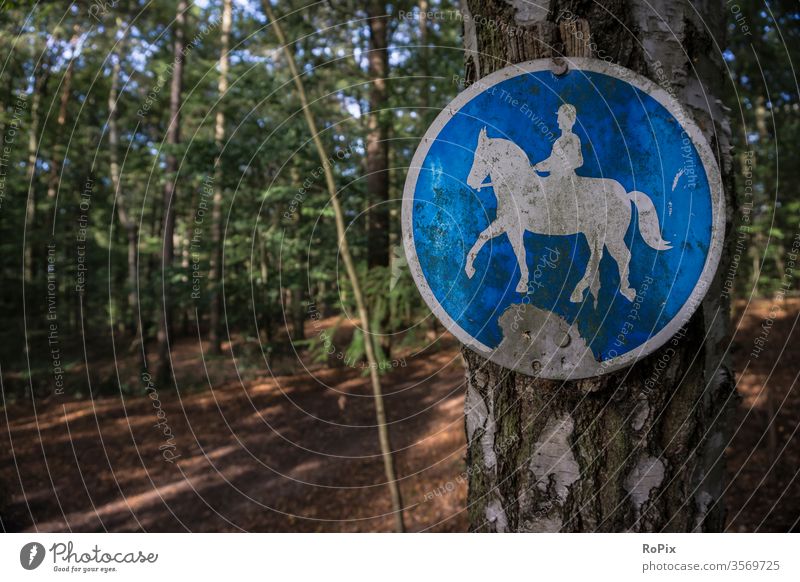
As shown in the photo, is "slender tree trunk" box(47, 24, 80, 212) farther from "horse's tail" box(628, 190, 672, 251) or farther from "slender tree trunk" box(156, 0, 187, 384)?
"horse's tail" box(628, 190, 672, 251)

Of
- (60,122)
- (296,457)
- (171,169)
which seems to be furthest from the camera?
(171,169)

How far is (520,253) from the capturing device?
4.11ft

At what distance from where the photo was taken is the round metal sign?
1.19 metres

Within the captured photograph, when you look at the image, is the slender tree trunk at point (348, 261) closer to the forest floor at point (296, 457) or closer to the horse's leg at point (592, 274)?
the horse's leg at point (592, 274)

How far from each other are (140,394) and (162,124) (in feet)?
19.6

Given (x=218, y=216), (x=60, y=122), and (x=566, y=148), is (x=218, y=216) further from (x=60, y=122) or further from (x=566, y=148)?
(x=566, y=148)

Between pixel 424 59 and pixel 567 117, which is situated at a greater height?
pixel 424 59

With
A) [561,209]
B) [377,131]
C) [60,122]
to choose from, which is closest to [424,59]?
[377,131]

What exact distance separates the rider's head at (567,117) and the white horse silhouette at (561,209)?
0.38ft

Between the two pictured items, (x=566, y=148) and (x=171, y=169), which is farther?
(x=171, y=169)

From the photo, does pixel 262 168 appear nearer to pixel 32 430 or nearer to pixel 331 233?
pixel 331 233

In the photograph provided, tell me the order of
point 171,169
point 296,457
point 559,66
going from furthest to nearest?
1. point 171,169
2. point 296,457
3. point 559,66

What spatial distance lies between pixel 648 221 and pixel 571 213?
184 mm
